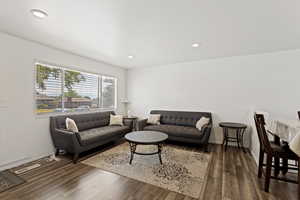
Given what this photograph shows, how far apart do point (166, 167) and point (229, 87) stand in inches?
110

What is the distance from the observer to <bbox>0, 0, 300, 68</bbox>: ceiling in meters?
1.74

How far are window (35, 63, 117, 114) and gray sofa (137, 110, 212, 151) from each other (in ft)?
5.30

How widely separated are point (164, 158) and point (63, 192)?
6.01 ft

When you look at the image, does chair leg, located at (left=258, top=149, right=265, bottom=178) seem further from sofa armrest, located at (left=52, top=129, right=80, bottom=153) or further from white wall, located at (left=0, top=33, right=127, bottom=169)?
white wall, located at (left=0, top=33, right=127, bottom=169)

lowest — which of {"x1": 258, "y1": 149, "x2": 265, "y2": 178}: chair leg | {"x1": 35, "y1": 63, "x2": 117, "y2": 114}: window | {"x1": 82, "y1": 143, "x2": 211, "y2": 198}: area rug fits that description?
{"x1": 82, "y1": 143, "x2": 211, "y2": 198}: area rug

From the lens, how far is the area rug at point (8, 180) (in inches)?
78.0

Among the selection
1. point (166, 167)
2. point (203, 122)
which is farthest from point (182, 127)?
point (166, 167)

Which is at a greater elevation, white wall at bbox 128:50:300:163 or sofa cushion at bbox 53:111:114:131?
white wall at bbox 128:50:300:163

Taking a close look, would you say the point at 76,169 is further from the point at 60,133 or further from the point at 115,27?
the point at 115,27

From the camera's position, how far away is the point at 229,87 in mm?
3857

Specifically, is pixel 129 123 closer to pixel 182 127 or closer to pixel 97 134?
pixel 97 134

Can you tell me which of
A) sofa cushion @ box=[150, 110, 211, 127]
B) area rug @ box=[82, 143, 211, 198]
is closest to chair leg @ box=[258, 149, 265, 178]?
area rug @ box=[82, 143, 211, 198]

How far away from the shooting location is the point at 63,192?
188 cm

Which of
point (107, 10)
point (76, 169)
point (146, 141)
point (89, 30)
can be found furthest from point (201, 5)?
point (76, 169)
